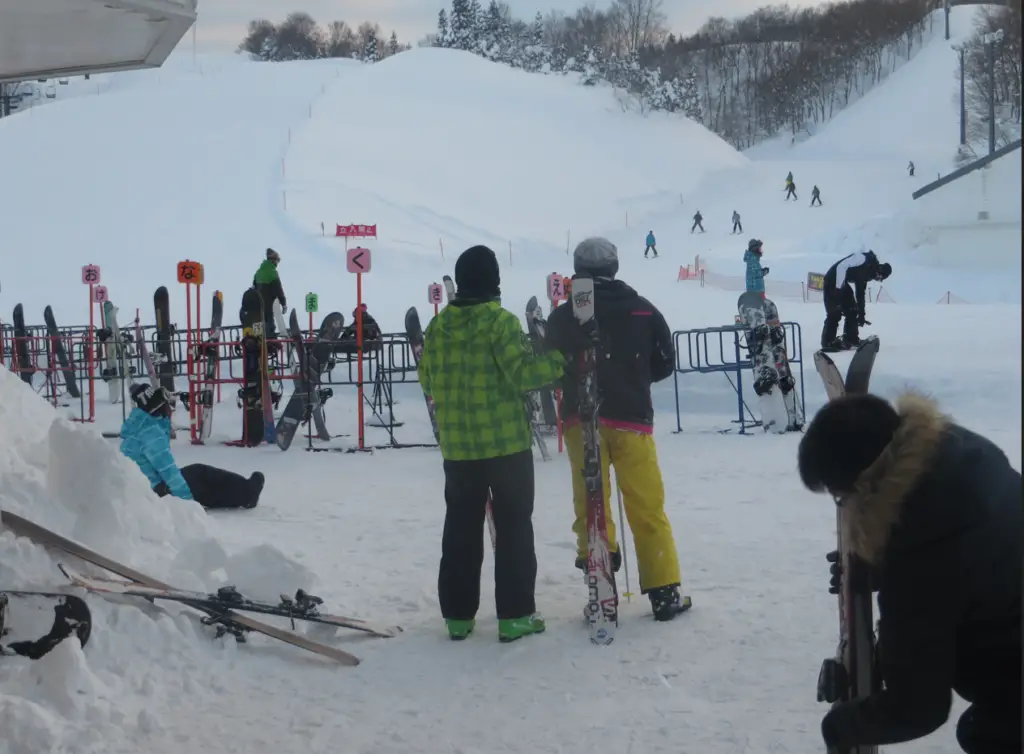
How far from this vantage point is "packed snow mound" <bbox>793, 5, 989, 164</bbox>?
63531mm

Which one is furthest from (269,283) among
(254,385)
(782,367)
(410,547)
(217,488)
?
(410,547)

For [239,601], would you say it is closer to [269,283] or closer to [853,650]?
[853,650]

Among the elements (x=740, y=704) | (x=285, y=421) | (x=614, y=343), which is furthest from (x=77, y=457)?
(x=285, y=421)

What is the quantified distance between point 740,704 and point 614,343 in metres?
1.72

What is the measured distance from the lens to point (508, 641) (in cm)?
517

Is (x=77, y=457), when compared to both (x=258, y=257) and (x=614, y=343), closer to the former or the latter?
(x=614, y=343)

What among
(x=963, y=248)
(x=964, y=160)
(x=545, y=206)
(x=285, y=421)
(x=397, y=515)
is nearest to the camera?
(x=397, y=515)

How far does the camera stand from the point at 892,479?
2.17 meters

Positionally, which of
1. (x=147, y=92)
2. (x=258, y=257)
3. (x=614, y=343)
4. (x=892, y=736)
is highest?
(x=147, y=92)

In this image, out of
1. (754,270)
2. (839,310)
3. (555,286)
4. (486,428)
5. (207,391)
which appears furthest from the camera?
(754,270)

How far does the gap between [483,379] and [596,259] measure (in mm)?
810

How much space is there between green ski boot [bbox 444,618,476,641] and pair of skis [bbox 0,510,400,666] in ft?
0.98

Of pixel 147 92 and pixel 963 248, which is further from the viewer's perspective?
pixel 147 92

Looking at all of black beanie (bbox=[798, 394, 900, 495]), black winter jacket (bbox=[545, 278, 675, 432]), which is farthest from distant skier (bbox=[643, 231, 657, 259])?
black beanie (bbox=[798, 394, 900, 495])
